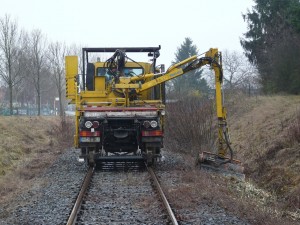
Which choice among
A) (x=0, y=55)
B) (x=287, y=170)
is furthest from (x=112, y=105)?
(x=0, y=55)

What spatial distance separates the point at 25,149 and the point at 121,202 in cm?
1459

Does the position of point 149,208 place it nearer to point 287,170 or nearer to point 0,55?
point 287,170

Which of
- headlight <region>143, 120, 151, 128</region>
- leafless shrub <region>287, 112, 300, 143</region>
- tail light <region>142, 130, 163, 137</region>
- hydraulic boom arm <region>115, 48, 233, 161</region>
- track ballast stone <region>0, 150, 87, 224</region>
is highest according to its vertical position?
hydraulic boom arm <region>115, 48, 233, 161</region>

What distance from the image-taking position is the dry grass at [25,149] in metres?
13.9

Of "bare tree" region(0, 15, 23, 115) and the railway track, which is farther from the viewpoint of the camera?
"bare tree" region(0, 15, 23, 115)

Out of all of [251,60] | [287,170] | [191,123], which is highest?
[251,60]

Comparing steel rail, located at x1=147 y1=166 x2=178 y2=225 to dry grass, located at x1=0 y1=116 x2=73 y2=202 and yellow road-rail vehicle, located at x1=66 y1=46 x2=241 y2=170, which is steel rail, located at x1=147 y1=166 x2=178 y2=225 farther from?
dry grass, located at x1=0 y1=116 x2=73 y2=202

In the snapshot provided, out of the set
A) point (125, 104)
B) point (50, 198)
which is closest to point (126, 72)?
point (125, 104)

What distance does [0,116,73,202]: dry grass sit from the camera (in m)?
13.9

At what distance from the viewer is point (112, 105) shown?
638 inches

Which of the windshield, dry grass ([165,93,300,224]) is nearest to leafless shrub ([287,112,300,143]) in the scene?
dry grass ([165,93,300,224])

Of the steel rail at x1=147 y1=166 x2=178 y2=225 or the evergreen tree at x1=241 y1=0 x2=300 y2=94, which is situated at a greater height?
the evergreen tree at x1=241 y1=0 x2=300 y2=94

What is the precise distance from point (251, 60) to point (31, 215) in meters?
36.3

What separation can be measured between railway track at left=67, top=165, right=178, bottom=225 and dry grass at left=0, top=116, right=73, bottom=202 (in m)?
2.02
